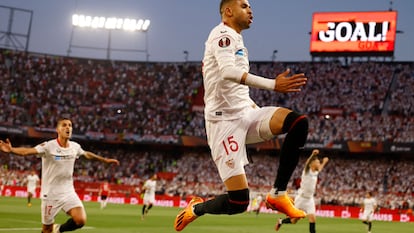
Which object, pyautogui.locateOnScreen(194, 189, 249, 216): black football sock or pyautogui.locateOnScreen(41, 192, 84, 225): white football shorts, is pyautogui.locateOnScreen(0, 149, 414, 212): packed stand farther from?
pyautogui.locateOnScreen(194, 189, 249, 216): black football sock

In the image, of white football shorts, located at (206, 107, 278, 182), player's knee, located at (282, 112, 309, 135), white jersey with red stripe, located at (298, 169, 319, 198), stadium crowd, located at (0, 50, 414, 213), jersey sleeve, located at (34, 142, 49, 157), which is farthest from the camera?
stadium crowd, located at (0, 50, 414, 213)

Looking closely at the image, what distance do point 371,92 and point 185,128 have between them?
1654 centimetres

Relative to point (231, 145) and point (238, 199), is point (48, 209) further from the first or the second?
point (231, 145)

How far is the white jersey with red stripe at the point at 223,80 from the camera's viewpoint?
821 cm

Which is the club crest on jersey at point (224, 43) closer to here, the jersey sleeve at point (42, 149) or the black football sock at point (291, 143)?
the black football sock at point (291, 143)

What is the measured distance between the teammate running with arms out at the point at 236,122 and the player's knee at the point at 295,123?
0.06 feet

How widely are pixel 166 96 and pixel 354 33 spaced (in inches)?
722

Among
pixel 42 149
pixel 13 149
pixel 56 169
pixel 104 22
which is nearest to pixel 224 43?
pixel 13 149

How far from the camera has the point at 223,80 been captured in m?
8.30

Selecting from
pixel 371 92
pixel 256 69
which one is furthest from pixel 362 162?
pixel 256 69

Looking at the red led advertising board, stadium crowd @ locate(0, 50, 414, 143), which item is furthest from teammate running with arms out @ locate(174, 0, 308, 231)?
the red led advertising board

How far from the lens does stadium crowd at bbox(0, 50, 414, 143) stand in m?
55.9

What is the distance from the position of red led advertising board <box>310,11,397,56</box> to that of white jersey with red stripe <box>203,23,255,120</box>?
5307 centimetres

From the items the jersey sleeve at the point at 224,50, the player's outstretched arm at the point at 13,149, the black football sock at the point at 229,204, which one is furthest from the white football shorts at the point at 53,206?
the jersey sleeve at the point at 224,50
